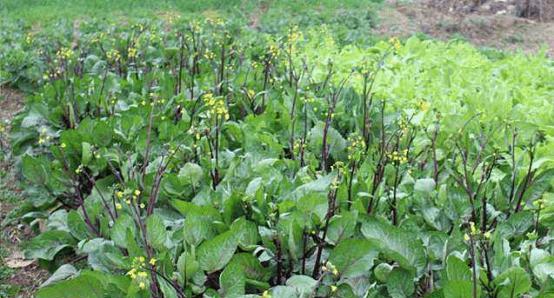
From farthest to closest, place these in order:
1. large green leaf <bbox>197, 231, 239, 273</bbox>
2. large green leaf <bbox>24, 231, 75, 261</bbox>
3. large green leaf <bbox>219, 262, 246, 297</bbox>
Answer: large green leaf <bbox>24, 231, 75, 261</bbox> → large green leaf <bbox>197, 231, 239, 273</bbox> → large green leaf <bbox>219, 262, 246, 297</bbox>

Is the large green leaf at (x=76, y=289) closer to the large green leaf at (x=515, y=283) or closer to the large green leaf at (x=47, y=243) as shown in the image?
the large green leaf at (x=47, y=243)

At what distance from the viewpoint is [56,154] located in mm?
4082

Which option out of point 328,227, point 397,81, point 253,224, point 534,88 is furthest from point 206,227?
point 534,88

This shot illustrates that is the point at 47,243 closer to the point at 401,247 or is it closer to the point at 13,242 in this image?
the point at 13,242

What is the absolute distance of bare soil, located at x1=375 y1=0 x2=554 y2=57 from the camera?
9594 mm

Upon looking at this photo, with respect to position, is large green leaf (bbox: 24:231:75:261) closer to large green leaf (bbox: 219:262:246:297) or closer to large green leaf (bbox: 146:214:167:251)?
large green leaf (bbox: 146:214:167:251)

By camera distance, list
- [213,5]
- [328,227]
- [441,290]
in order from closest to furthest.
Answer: [441,290] < [328,227] < [213,5]

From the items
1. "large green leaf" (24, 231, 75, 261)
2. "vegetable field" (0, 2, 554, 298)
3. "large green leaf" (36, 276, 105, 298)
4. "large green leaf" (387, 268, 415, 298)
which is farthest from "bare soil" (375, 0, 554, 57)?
"large green leaf" (36, 276, 105, 298)

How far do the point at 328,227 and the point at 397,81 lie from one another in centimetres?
294

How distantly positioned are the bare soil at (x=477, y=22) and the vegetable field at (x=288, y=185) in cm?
345

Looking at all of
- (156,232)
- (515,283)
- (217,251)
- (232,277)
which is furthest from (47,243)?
(515,283)

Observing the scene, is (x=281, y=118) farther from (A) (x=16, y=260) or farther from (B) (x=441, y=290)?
(B) (x=441, y=290)

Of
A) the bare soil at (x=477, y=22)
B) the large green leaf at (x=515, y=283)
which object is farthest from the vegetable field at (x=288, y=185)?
the bare soil at (x=477, y=22)

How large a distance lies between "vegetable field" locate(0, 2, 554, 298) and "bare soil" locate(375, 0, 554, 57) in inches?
136
